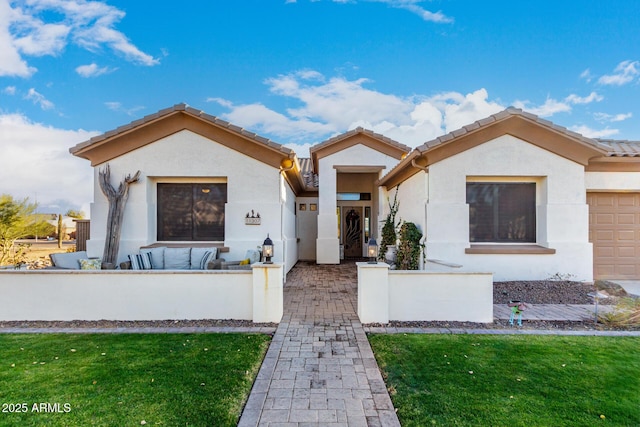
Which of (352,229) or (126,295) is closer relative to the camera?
(126,295)

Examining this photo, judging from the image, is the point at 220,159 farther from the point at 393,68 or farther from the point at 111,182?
the point at 393,68

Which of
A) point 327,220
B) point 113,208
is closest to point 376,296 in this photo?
point 113,208

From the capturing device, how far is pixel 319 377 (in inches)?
154

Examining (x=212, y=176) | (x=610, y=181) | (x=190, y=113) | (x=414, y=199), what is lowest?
(x=414, y=199)

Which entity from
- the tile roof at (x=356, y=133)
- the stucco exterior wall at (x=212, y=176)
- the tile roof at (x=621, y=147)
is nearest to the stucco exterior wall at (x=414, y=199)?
the tile roof at (x=356, y=133)

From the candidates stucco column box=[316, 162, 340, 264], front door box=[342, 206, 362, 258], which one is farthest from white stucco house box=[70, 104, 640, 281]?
front door box=[342, 206, 362, 258]

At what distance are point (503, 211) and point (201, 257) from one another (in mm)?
8962

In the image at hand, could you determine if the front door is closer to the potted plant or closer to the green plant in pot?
the potted plant

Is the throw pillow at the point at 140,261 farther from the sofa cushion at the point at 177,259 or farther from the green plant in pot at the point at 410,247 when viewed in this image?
the green plant in pot at the point at 410,247

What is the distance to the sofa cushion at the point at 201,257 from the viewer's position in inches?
332

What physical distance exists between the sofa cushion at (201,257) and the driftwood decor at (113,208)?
2323 millimetres

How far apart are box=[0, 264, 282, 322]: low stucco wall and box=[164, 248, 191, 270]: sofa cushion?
7.68 feet

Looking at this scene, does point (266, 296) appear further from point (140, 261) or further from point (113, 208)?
point (113, 208)

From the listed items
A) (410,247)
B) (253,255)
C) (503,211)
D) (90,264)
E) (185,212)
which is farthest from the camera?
(185,212)
